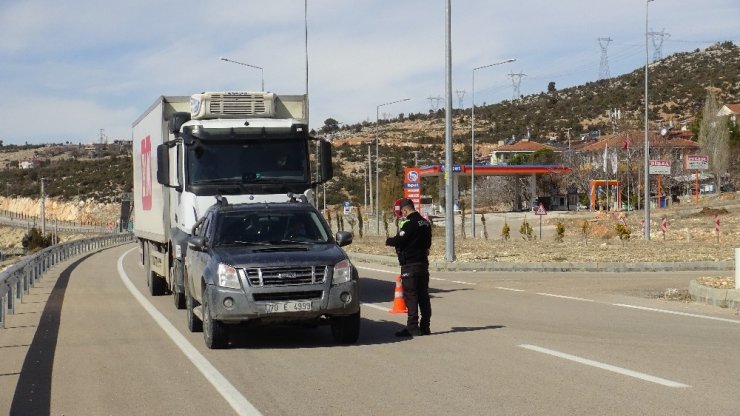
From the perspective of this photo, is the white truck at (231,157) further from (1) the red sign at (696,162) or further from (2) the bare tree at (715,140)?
(2) the bare tree at (715,140)

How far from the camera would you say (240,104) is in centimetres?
1884

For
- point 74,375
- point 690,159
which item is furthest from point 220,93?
point 690,159

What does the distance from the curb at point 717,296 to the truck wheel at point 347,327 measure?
787cm

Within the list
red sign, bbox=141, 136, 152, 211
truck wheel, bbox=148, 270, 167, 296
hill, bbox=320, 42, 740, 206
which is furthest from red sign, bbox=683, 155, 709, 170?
truck wheel, bbox=148, 270, 167, 296

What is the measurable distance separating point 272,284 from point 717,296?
9456 millimetres

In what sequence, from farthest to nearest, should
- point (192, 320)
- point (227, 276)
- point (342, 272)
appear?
point (192, 320) < point (342, 272) < point (227, 276)

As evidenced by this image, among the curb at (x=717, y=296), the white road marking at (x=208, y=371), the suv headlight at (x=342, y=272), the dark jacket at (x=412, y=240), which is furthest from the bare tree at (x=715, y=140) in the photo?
the suv headlight at (x=342, y=272)

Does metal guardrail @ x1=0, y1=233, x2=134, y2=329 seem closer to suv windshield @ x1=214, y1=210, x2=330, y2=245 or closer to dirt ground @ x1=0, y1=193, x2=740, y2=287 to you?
suv windshield @ x1=214, y1=210, x2=330, y2=245

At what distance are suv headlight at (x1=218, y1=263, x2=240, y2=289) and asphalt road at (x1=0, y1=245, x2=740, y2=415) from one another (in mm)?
837

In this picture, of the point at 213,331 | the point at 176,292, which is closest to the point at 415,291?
the point at 213,331

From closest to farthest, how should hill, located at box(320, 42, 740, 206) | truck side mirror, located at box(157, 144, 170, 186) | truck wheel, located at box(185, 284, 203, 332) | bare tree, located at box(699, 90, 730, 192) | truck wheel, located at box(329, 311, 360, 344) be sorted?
truck wheel, located at box(329, 311, 360, 344)
truck wheel, located at box(185, 284, 203, 332)
truck side mirror, located at box(157, 144, 170, 186)
bare tree, located at box(699, 90, 730, 192)
hill, located at box(320, 42, 740, 206)

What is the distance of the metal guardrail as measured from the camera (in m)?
17.5

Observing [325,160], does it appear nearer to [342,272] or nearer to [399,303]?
[399,303]

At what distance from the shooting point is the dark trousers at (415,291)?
45.4 ft
